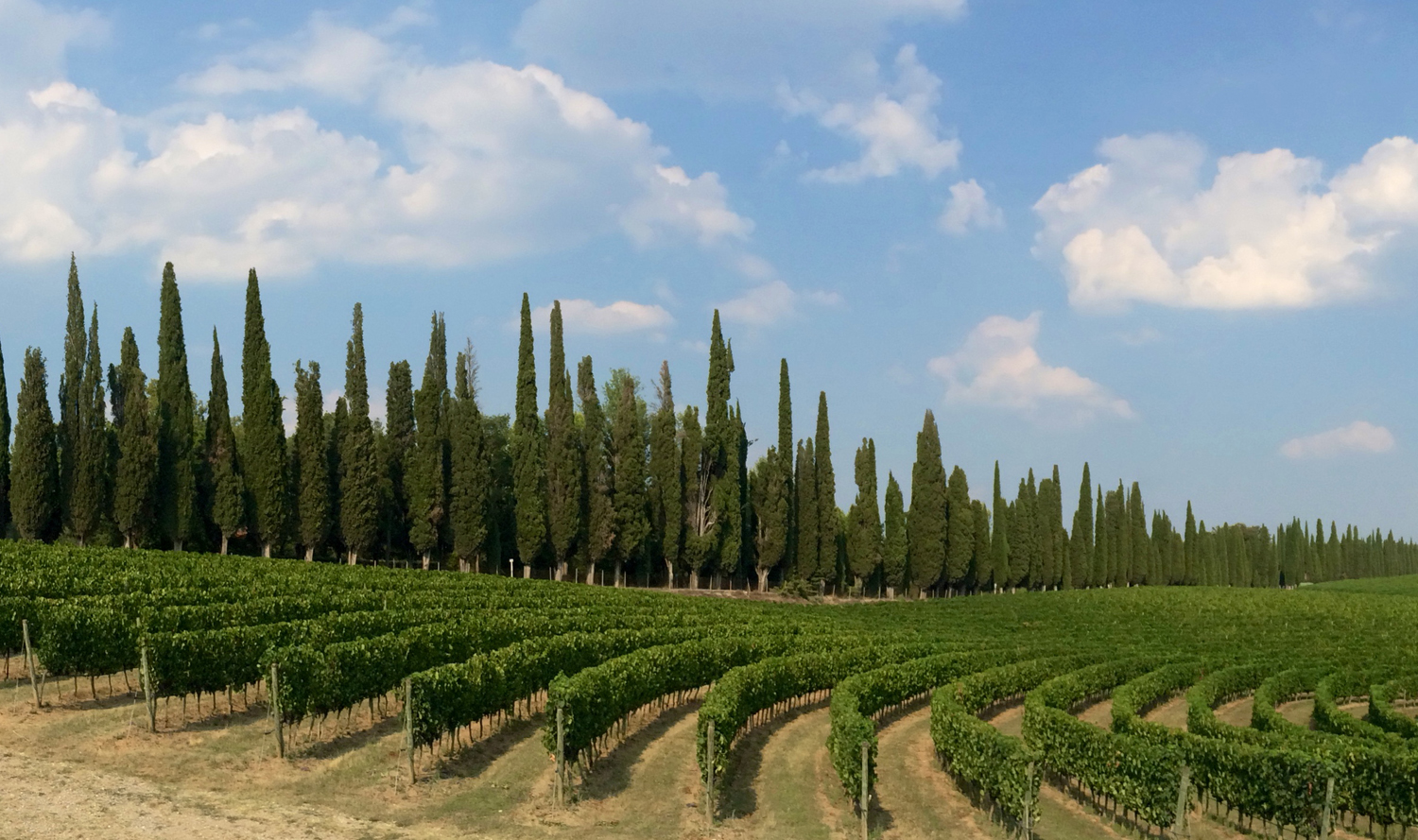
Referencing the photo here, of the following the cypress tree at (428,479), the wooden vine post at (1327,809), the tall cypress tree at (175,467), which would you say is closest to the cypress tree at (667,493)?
the cypress tree at (428,479)

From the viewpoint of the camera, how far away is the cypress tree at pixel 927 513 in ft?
263

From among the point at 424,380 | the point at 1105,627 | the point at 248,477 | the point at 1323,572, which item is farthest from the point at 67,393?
the point at 1323,572

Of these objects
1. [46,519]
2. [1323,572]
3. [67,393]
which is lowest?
[1323,572]

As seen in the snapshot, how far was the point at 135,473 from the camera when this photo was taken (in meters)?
49.4

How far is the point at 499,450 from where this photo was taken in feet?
246

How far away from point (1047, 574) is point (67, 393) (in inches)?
3159

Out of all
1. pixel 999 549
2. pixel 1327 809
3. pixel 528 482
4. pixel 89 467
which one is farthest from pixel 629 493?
pixel 1327 809

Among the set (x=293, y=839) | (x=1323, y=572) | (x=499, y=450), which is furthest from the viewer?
(x=1323, y=572)

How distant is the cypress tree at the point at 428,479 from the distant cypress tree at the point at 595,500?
8497mm

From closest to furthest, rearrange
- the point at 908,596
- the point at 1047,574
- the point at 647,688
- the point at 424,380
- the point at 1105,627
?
the point at 647,688 < the point at 1105,627 < the point at 424,380 < the point at 908,596 < the point at 1047,574

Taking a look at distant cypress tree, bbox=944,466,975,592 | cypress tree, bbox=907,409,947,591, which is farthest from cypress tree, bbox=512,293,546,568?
distant cypress tree, bbox=944,466,975,592

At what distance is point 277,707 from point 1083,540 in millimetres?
94840

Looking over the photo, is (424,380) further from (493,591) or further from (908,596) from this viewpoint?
(908,596)

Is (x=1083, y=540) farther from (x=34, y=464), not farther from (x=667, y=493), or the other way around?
(x=34, y=464)
